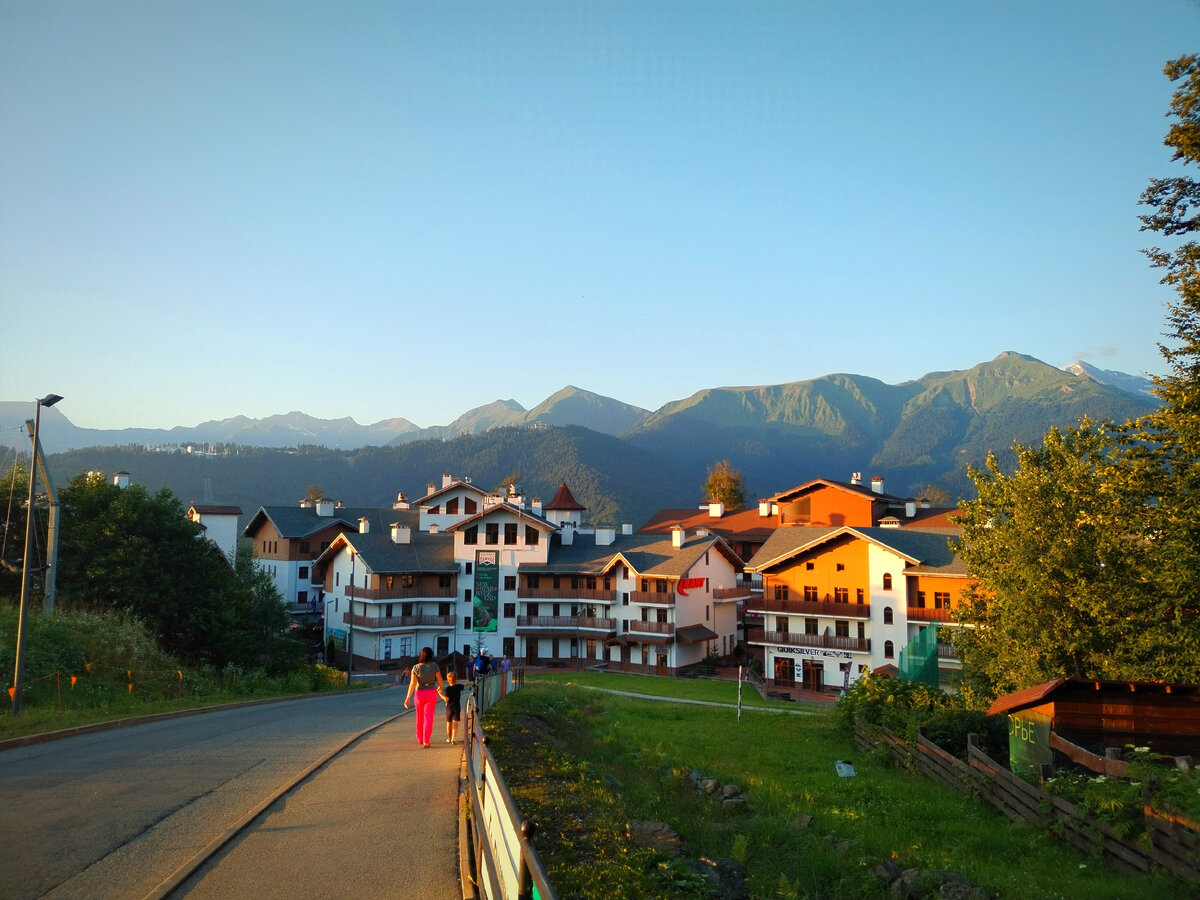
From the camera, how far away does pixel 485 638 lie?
60.6 meters

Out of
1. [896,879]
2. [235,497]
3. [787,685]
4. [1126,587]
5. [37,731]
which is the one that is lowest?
[787,685]

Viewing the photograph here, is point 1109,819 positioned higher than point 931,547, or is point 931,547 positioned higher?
point 931,547

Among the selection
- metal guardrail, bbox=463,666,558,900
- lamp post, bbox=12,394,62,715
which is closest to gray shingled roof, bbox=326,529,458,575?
lamp post, bbox=12,394,62,715

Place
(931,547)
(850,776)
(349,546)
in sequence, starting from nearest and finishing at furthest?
(850,776) < (931,547) < (349,546)

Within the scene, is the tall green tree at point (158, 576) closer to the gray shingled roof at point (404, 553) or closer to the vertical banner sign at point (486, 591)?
the gray shingled roof at point (404, 553)

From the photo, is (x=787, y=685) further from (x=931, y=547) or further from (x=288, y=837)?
(x=288, y=837)

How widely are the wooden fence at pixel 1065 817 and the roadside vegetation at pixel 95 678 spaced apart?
19.6 metres

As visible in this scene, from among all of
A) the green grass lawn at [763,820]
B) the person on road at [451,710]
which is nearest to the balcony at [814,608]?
the green grass lawn at [763,820]

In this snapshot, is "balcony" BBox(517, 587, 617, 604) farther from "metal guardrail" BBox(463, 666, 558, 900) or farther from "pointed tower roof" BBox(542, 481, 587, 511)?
"metal guardrail" BBox(463, 666, 558, 900)

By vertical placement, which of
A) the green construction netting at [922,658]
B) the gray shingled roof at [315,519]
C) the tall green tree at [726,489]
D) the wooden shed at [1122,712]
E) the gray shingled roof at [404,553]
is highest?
the tall green tree at [726,489]

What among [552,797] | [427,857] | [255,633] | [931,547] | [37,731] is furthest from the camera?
[931,547]

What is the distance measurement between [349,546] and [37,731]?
1758 inches

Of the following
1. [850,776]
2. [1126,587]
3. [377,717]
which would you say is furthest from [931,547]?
[377,717]

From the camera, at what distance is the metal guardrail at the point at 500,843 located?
4.24 m
